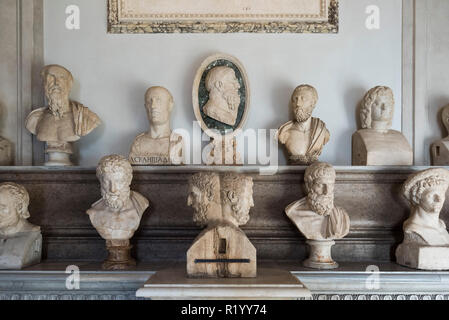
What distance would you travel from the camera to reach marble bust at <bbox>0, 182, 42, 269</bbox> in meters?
3.12

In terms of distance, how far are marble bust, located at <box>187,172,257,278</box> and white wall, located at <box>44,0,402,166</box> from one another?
6.02ft

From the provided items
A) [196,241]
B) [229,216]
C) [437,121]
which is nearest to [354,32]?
[437,121]

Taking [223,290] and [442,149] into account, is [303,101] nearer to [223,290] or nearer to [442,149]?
[442,149]

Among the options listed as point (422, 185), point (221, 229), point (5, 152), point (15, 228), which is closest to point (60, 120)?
point (5, 152)

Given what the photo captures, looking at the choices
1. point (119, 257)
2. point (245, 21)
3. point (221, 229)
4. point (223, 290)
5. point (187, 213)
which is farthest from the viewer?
point (245, 21)

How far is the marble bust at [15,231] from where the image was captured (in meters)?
3.12

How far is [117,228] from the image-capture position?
3.19m

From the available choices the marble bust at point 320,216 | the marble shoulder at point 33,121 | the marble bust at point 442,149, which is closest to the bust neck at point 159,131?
the marble shoulder at point 33,121

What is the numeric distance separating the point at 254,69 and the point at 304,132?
92cm

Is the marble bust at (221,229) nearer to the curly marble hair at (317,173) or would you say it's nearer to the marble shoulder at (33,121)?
the curly marble hair at (317,173)

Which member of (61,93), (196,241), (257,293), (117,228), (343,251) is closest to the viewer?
(257,293)

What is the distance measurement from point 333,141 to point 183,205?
1919 mm

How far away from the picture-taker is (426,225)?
10.5 feet

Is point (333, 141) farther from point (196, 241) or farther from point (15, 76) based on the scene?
point (15, 76)
